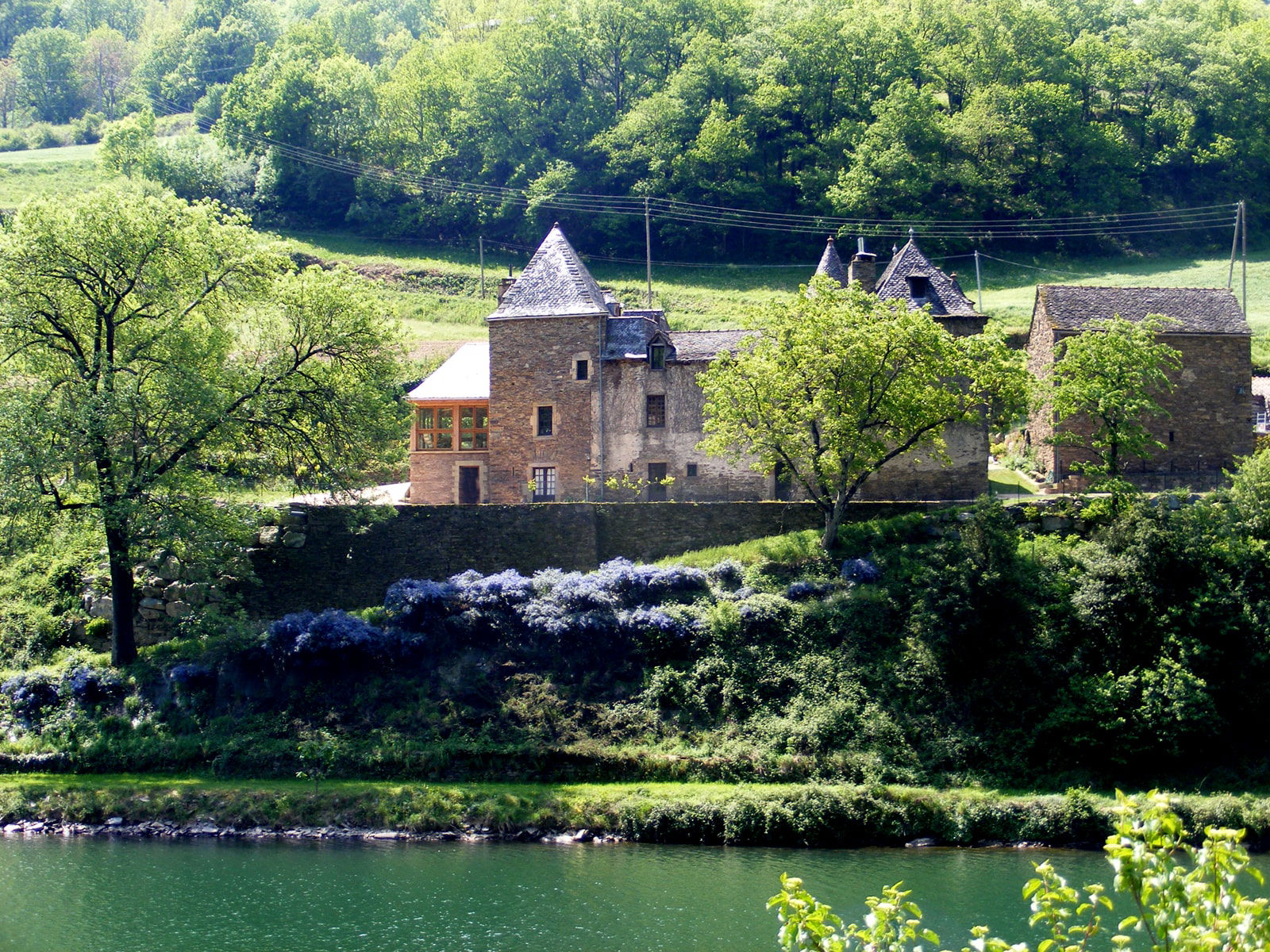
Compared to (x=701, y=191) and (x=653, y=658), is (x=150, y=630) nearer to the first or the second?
(x=653, y=658)

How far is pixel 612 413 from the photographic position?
39.8m

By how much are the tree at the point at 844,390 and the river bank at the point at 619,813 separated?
343 inches

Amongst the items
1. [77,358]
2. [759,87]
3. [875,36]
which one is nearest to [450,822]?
[77,358]

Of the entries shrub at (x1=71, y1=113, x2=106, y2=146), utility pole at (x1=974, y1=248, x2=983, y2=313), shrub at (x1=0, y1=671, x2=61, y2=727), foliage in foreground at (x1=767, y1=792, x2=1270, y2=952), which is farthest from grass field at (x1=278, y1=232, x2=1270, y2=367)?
foliage in foreground at (x1=767, y1=792, x2=1270, y2=952)

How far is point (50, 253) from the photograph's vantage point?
30.9m

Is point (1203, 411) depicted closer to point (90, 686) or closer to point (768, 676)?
point (768, 676)

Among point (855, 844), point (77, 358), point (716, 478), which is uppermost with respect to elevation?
point (77, 358)

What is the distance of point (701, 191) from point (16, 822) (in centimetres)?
5518

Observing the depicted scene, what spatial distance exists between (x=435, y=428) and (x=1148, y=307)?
22.6 metres

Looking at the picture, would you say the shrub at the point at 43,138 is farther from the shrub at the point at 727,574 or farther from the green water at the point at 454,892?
the green water at the point at 454,892

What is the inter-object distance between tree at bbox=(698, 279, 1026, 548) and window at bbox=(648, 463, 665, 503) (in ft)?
17.0

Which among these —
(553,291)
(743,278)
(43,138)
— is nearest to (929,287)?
(553,291)

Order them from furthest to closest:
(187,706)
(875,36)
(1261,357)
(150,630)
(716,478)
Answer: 1. (875,36)
2. (1261,357)
3. (716,478)
4. (150,630)
5. (187,706)

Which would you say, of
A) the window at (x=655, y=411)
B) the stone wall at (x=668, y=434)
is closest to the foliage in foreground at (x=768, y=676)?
the stone wall at (x=668, y=434)
